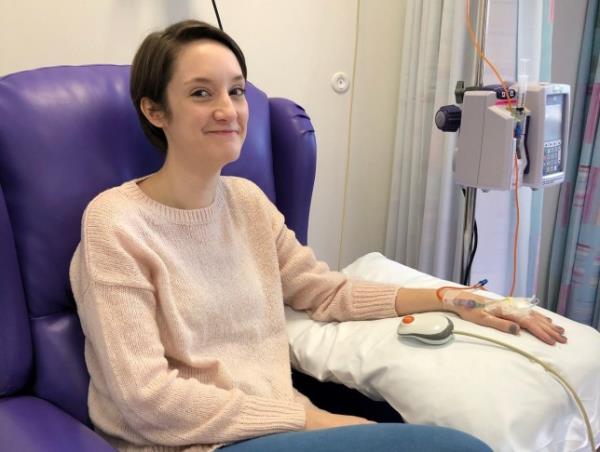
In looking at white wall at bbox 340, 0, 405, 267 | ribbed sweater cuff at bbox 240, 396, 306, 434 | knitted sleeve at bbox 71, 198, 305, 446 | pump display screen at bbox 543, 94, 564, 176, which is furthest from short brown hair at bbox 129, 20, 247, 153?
white wall at bbox 340, 0, 405, 267

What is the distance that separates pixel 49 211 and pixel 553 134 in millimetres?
1155

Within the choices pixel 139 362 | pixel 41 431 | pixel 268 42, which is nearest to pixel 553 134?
pixel 268 42

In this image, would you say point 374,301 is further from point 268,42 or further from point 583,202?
point 583,202

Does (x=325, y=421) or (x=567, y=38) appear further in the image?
(x=567, y=38)

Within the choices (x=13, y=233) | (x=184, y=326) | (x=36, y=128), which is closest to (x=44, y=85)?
(x=36, y=128)

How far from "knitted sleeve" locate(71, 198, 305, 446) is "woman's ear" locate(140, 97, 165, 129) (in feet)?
0.79

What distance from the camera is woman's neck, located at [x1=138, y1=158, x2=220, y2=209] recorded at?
3.48 ft

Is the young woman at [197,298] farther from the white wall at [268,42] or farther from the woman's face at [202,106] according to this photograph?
the white wall at [268,42]

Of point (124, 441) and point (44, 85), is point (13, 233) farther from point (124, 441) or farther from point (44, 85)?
point (124, 441)

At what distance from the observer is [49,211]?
39.6 inches

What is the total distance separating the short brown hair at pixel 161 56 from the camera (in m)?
1.03

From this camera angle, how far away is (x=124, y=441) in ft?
3.25

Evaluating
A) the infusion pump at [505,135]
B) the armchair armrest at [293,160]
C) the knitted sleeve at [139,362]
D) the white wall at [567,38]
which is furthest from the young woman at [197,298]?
the white wall at [567,38]

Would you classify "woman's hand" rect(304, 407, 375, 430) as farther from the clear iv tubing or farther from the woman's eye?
the woman's eye
